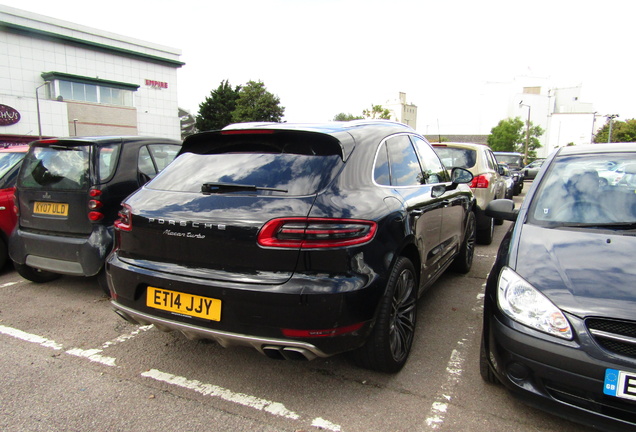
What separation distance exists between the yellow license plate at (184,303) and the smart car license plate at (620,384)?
6.34 ft

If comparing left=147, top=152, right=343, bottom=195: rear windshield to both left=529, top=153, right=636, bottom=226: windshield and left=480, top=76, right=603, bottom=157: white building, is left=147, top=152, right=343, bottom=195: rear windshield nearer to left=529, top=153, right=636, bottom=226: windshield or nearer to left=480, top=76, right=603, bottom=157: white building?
left=529, top=153, right=636, bottom=226: windshield

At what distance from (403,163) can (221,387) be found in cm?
212

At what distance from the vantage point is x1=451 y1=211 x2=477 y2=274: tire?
5.04 m

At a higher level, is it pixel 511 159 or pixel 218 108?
pixel 218 108

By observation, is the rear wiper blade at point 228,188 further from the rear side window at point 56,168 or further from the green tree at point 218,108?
the green tree at point 218,108

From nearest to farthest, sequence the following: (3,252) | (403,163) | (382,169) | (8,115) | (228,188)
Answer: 1. (228,188)
2. (382,169)
3. (403,163)
4. (3,252)
5. (8,115)

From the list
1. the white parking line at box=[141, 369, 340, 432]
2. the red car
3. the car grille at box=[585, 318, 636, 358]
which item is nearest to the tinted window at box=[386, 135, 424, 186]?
the car grille at box=[585, 318, 636, 358]

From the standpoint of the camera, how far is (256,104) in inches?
2121

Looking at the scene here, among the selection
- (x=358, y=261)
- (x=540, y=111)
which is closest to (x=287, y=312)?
(x=358, y=261)

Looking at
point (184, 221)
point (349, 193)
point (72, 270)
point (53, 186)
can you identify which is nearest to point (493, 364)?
point (349, 193)

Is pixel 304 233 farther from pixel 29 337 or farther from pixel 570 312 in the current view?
pixel 29 337

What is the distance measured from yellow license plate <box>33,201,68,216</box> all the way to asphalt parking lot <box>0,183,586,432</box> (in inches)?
41.3

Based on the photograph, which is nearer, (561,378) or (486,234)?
(561,378)

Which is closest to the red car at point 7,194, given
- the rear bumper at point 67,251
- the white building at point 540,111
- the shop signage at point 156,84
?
the rear bumper at point 67,251
